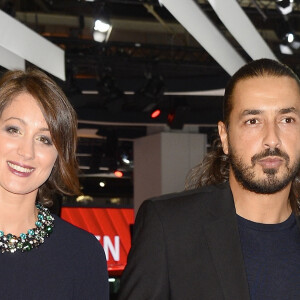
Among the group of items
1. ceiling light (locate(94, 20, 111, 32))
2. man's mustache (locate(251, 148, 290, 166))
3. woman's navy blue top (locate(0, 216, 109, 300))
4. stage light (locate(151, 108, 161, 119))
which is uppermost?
stage light (locate(151, 108, 161, 119))

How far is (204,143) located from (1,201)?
36.7ft

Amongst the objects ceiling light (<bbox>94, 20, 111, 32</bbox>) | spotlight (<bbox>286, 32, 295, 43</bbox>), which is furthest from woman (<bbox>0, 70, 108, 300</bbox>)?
spotlight (<bbox>286, 32, 295, 43</bbox>)

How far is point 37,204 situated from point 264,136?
0.81 m

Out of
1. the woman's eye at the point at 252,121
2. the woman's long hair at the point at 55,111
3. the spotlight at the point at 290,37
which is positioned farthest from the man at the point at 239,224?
the spotlight at the point at 290,37

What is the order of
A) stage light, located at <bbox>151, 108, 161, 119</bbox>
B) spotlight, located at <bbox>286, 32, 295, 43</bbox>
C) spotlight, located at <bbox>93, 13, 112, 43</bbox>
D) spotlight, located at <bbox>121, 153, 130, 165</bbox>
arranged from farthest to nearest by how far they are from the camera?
spotlight, located at <bbox>121, 153, 130, 165</bbox> < stage light, located at <bbox>151, 108, 161, 119</bbox> < spotlight, located at <bbox>286, 32, 295, 43</bbox> < spotlight, located at <bbox>93, 13, 112, 43</bbox>

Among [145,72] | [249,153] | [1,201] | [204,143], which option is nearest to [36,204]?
[1,201]

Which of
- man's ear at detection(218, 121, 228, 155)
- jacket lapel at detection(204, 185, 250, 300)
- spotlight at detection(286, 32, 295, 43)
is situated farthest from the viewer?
spotlight at detection(286, 32, 295, 43)

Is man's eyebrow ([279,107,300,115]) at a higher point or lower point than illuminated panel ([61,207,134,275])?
lower

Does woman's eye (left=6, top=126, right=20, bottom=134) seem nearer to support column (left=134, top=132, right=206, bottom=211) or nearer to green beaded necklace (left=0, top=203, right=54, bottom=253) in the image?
green beaded necklace (left=0, top=203, right=54, bottom=253)

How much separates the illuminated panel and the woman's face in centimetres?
959

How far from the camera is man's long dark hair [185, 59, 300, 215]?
260cm

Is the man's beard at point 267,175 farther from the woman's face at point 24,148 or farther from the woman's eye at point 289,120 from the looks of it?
the woman's face at point 24,148

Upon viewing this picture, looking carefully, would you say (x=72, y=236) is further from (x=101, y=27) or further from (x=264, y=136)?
(x=101, y=27)

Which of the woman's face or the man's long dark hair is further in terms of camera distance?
the man's long dark hair
